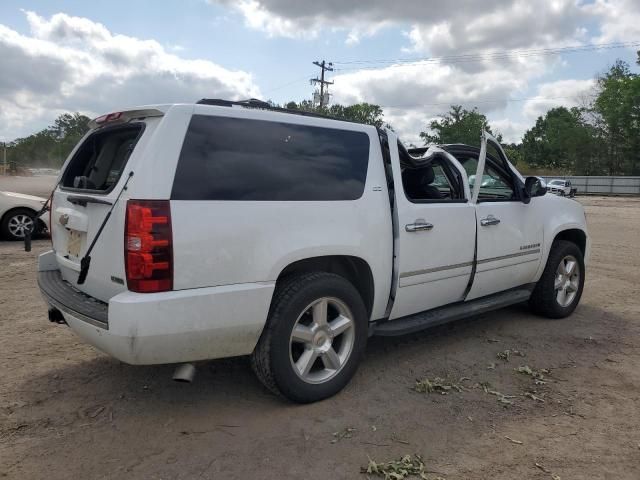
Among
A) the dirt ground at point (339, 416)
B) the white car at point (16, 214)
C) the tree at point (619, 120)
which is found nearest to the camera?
the dirt ground at point (339, 416)

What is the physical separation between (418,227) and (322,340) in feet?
3.65

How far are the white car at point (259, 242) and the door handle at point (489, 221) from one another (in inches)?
0.6

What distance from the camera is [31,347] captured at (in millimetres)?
4297

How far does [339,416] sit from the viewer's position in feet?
10.5

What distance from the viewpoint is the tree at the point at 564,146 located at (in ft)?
207

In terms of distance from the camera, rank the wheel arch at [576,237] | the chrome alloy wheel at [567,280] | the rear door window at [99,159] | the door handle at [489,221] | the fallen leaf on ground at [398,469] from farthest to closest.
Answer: the wheel arch at [576,237] < the chrome alloy wheel at [567,280] < the door handle at [489,221] < the rear door window at [99,159] < the fallen leaf on ground at [398,469]

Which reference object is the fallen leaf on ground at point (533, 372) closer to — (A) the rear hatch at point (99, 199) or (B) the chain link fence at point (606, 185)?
(A) the rear hatch at point (99, 199)

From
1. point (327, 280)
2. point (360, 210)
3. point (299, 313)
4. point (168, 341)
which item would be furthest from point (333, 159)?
A: point (168, 341)

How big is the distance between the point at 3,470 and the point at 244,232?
172 cm

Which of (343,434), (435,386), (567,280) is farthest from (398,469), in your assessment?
(567,280)

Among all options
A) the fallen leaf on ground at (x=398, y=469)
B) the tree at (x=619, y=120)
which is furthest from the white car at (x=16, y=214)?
the tree at (x=619, y=120)

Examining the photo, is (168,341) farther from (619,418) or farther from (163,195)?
(619,418)

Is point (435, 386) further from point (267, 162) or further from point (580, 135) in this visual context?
point (580, 135)

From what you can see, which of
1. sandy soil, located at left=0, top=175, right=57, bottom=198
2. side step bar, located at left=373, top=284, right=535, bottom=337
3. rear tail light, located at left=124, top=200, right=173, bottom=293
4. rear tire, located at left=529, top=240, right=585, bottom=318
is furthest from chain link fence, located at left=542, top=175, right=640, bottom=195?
rear tail light, located at left=124, top=200, right=173, bottom=293
